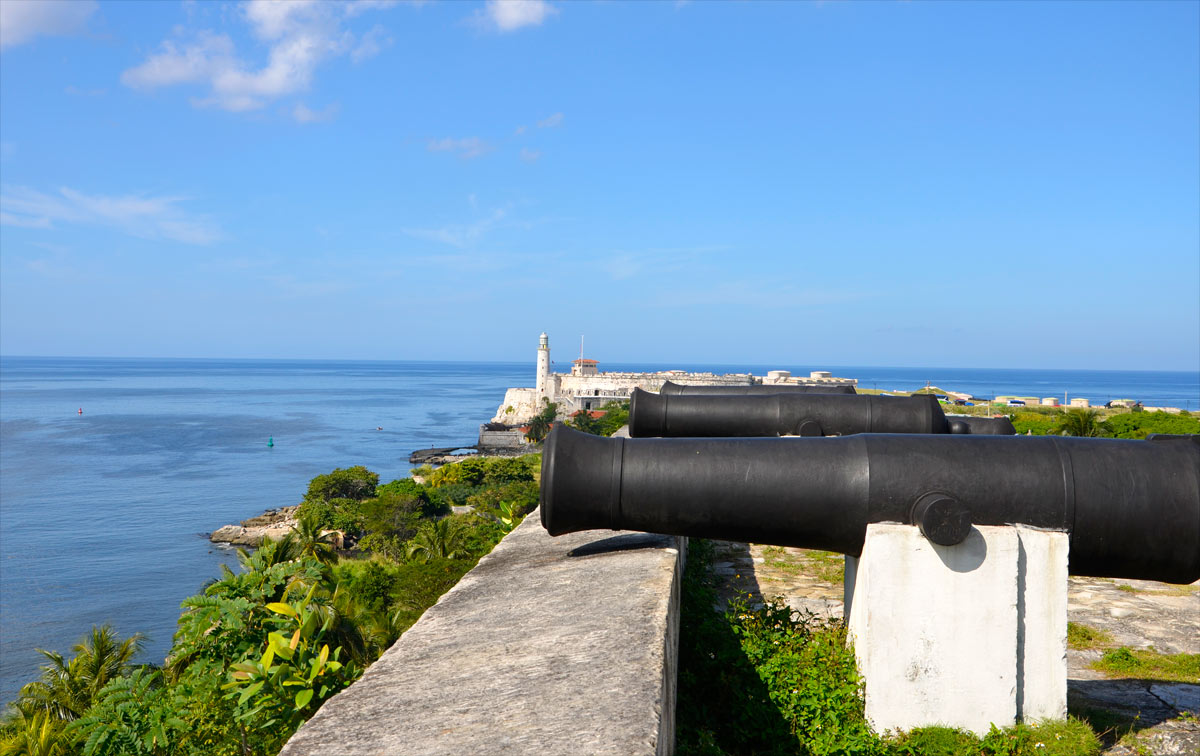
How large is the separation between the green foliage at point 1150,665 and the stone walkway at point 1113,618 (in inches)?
2.7

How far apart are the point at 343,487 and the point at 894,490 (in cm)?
4734

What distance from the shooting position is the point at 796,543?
3.04 metres

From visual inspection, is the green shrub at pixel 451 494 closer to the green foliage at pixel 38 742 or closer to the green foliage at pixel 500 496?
the green foliage at pixel 500 496

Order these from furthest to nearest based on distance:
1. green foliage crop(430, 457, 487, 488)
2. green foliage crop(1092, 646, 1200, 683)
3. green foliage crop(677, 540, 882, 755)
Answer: green foliage crop(430, 457, 487, 488) → green foliage crop(1092, 646, 1200, 683) → green foliage crop(677, 540, 882, 755)

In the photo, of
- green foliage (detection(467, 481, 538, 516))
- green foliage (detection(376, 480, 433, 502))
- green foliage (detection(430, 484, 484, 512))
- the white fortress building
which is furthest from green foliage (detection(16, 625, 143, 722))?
the white fortress building

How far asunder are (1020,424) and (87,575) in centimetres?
3623

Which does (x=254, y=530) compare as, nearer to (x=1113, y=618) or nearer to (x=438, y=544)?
(x=438, y=544)

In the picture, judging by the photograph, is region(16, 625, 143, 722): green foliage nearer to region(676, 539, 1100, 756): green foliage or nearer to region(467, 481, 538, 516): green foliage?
region(676, 539, 1100, 756): green foliage

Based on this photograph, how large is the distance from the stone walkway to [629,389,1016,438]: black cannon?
3.27 feet

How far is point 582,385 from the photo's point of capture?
8750cm

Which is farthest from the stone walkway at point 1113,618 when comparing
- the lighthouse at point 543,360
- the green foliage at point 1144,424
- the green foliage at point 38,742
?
the lighthouse at point 543,360

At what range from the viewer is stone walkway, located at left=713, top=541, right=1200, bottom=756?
3.29 meters

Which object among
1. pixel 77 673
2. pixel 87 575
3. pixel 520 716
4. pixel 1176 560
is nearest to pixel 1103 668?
pixel 1176 560

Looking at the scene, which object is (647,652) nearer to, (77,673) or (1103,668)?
(1103,668)
